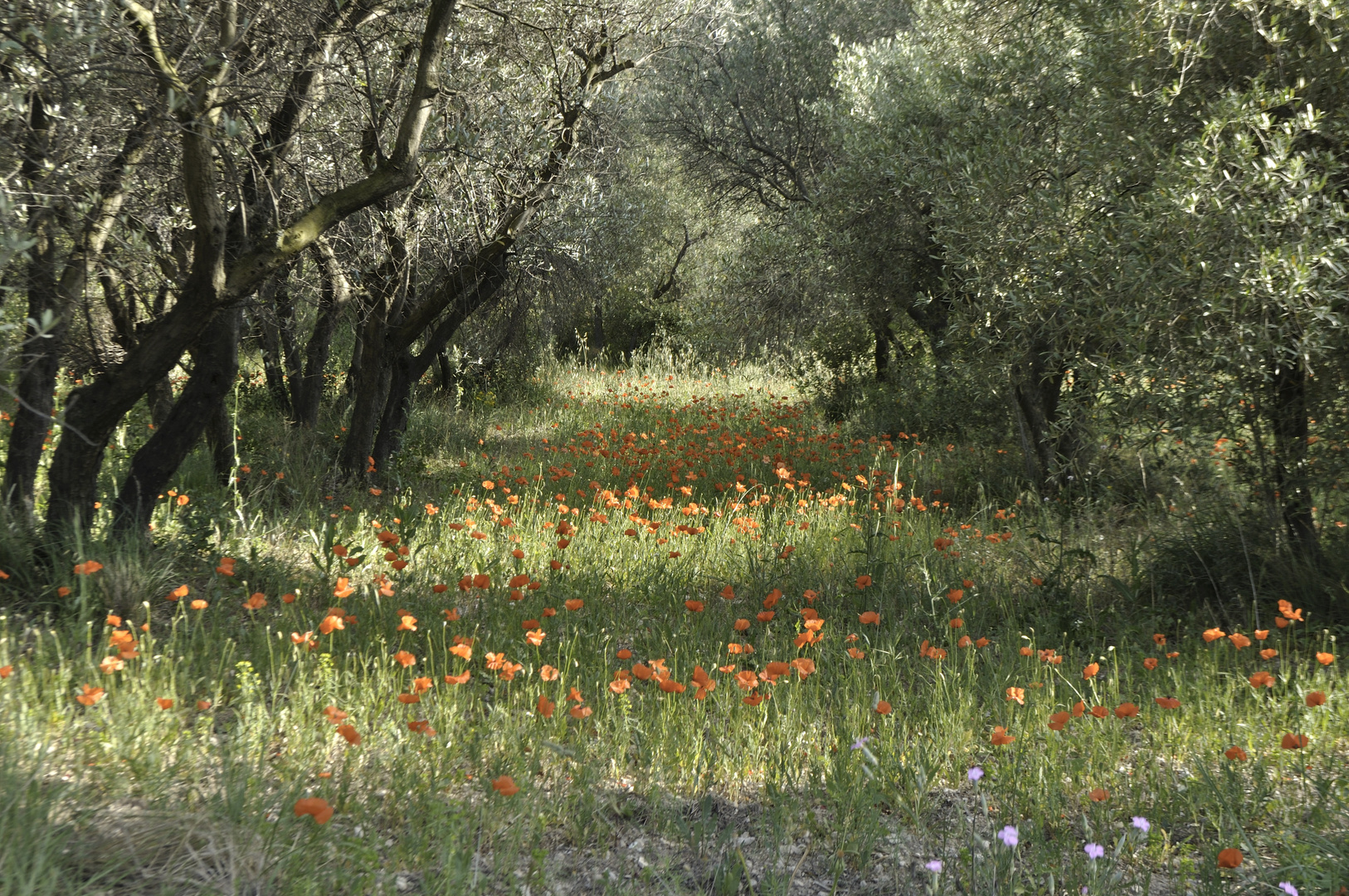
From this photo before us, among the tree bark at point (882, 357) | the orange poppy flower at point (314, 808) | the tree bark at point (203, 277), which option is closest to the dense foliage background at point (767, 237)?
the tree bark at point (203, 277)

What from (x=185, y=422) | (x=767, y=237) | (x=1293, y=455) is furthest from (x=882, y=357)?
(x=185, y=422)

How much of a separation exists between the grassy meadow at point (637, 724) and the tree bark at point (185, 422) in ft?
0.89

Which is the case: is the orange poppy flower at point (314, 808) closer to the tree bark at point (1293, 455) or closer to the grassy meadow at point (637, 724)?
the grassy meadow at point (637, 724)

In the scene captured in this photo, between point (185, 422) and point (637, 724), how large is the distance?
10.4 feet

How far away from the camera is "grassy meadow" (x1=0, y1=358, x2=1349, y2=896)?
238cm

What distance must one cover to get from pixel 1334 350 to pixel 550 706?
423 centimetres

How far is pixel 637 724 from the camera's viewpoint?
3072 millimetres

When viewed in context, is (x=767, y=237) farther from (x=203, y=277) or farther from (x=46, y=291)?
(x=46, y=291)

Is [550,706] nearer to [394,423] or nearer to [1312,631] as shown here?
[1312,631]

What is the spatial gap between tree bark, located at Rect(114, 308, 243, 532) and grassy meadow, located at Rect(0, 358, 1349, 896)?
0.27 m

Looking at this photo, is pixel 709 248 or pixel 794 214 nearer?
pixel 794 214

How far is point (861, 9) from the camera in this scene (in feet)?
43.1

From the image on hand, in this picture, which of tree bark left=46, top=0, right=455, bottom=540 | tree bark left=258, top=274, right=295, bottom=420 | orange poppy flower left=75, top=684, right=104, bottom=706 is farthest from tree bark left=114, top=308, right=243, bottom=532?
orange poppy flower left=75, top=684, right=104, bottom=706

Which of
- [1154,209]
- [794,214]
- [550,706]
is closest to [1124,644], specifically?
[1154,209]
